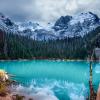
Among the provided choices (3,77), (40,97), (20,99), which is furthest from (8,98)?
(3,77)

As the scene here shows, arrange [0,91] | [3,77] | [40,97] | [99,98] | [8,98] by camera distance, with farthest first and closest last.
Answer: [3,77] < [40,97] < [0,91] < [8,98] < [99,98]

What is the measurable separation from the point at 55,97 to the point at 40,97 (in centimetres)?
313

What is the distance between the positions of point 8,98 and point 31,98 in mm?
7533

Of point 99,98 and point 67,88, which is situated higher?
point 99,98

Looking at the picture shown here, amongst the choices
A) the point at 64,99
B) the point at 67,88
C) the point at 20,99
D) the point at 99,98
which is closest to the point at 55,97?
the point at 64,99

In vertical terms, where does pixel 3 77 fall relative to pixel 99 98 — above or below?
below

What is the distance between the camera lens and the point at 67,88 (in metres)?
80.8

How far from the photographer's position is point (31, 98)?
192 ft

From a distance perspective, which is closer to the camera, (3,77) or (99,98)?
(99,98)

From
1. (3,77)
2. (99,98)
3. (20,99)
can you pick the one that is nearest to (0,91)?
(20,99)

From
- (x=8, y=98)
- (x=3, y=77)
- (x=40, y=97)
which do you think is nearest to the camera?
(x=8, y=98)

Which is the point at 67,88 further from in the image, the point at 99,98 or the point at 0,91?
the point at 99,98

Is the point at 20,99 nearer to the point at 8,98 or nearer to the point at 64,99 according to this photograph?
the point at 8,98

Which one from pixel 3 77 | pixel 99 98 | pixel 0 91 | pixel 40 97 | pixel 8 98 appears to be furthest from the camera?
pixel 3 77
